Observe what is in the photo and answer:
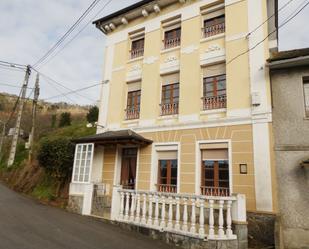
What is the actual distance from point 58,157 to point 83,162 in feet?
6.70

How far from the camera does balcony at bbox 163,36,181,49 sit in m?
11.5

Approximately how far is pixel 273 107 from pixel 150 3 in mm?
7789

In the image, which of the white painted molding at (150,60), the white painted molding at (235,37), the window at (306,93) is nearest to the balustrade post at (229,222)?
the window at (306,93)

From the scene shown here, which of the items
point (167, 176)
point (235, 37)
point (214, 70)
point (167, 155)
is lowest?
point (167, 176)

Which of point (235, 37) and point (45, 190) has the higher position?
point (235, 37)

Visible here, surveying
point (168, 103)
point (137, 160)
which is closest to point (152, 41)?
point (168, 103)

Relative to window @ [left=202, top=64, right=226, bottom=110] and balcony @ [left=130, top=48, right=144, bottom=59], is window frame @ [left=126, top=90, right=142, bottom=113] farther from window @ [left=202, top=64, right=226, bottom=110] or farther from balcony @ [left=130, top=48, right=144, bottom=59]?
window @ [left=202, top=64, right=226, bottom=110]

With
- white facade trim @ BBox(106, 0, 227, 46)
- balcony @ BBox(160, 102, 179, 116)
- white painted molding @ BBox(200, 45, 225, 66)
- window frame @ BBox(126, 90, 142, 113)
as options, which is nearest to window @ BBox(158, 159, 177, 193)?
balcony @ BBox(160, 102, 179, 116)

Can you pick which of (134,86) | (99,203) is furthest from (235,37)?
(99,203)

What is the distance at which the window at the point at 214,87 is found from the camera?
9.71m

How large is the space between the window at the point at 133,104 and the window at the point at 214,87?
3.37 m

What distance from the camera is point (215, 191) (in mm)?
8922

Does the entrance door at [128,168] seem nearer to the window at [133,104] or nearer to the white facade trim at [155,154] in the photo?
the white facade trim at [155,154]

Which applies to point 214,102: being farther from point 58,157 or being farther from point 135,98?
point 58,157
